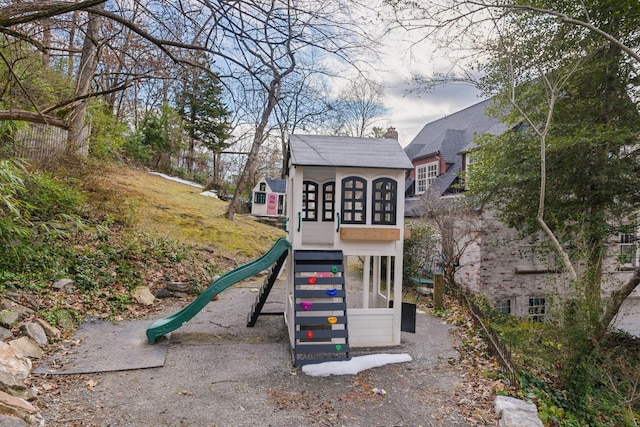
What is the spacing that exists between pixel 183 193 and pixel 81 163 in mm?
8051

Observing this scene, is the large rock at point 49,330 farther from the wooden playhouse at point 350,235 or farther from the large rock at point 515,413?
the large rock at point 515,413

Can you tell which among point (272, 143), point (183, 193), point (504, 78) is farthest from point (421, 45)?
point (272, 143)

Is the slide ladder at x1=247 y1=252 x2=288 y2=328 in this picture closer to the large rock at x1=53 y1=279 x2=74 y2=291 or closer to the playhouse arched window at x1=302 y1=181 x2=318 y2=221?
the playhouse arched window at x1=302 y1=181 x2=318 y2=221

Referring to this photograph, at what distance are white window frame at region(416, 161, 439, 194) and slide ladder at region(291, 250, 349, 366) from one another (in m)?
11.6

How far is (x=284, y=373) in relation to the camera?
520cm

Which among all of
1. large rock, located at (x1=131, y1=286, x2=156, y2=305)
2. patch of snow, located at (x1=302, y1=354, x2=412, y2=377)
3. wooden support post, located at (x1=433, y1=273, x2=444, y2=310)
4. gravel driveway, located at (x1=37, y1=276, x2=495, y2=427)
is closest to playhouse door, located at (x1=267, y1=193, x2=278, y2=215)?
large rock, located at (x1=131, y1=286, x2=156, y2=305)

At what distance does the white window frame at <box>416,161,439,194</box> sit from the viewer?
16.6 meters

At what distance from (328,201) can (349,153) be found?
126 cm

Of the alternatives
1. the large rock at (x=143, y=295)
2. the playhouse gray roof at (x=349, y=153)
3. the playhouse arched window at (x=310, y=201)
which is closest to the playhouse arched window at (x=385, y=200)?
the playhouse gray roof at (x=349, y=153)

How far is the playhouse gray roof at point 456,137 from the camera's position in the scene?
15102 millimetres

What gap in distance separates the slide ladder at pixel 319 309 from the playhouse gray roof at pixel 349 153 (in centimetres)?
150

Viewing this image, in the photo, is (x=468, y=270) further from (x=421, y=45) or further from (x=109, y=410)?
(x=109, y=410)

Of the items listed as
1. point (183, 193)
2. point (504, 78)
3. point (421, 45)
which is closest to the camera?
point (421, 45)

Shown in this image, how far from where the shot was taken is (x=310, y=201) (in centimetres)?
727
